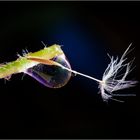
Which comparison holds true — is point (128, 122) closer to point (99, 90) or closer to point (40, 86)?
point (99, 90)

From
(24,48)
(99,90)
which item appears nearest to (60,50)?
(24,48)
